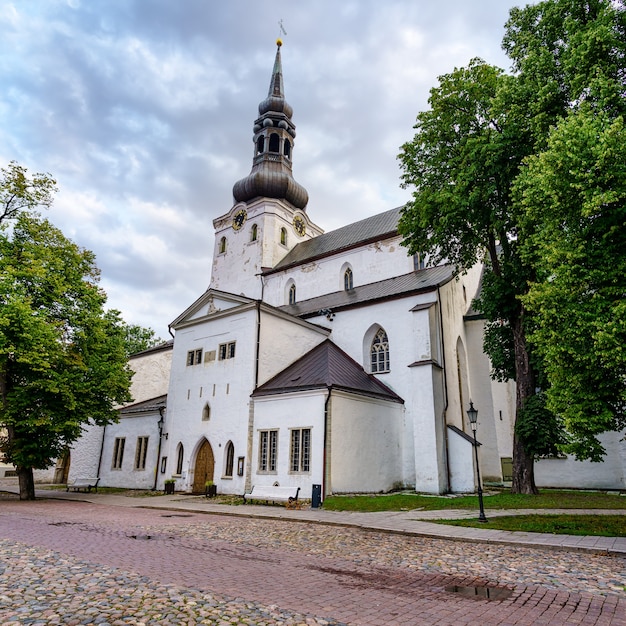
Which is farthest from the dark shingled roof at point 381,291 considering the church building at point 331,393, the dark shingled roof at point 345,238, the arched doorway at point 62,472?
the arched doorway at point 62,472

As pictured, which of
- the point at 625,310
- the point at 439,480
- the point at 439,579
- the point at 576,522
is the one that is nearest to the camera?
the point at 439,579

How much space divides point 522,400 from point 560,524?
21.2 feet

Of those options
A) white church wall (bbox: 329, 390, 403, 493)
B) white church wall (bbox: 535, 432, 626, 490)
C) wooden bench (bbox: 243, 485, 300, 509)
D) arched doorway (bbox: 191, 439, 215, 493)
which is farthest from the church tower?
white church wall (bbox: 535, 432, 626, 490)

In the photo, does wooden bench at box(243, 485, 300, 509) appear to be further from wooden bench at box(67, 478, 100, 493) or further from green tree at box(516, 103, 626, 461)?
wooden bench at box(67, 478, 100, 493)

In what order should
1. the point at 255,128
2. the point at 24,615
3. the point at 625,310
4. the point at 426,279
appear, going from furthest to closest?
the point at 255,128, the point at 426,279, the point at 625,310, the point at 24,615

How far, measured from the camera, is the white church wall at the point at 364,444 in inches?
718

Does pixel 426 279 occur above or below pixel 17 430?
above

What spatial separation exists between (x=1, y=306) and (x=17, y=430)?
5062 mm

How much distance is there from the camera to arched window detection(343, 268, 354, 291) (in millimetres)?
29281

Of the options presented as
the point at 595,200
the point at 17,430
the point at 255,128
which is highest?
the point at 255,128

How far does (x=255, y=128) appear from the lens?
129 feet

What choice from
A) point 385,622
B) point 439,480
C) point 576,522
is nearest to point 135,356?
point 439,480

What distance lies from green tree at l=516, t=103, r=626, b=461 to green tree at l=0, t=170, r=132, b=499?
17.5m

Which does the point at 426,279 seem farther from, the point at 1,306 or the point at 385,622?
the point at 385,622
